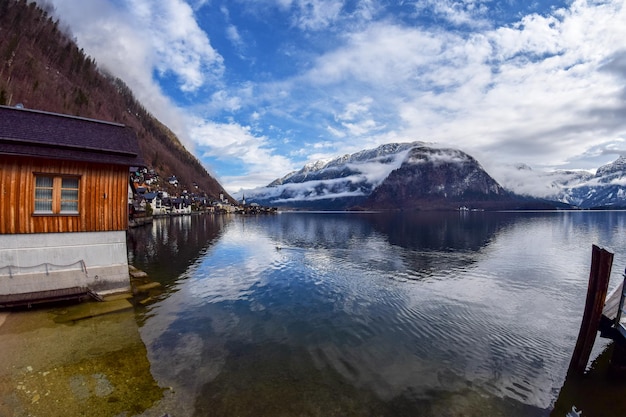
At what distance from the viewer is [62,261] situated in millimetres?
21812

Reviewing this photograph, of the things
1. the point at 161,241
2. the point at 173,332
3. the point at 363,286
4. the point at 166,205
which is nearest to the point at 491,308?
the point at 363,286

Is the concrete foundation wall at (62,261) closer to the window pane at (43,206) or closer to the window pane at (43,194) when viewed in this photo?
the window pane at (43,206)

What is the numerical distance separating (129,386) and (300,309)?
1413 centimetres

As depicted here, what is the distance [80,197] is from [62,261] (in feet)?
14.9

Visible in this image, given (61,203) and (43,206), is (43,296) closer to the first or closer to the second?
(43,206)

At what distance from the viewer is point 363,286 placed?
33188 millimetres

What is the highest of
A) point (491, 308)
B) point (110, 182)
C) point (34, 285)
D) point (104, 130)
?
point (104, 130)

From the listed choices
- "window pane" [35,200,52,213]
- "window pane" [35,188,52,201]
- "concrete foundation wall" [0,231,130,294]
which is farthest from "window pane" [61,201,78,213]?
"concrete foundation wall" [0,231,130,294]

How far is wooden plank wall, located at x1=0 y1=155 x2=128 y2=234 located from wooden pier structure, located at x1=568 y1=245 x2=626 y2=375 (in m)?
29.1

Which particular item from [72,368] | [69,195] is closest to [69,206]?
[69,195]

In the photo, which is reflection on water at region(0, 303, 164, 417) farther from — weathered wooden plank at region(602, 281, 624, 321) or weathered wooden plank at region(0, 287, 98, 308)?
weathered wooden plank at region(602, 281, 624, 321)

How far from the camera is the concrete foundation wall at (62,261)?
804 inches

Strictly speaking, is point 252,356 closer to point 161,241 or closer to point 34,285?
point 34,285

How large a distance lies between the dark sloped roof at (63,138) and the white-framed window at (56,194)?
5.64 feet
